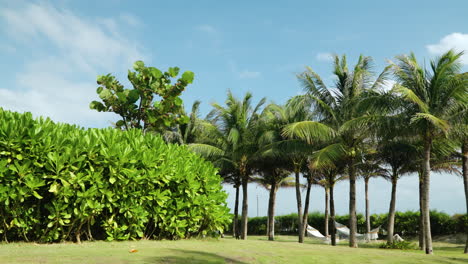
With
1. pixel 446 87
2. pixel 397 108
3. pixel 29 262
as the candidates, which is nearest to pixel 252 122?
pixel 397 108

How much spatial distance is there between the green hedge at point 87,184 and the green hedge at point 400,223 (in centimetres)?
2807

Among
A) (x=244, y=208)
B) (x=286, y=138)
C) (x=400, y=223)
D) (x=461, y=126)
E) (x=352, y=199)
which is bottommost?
(x=400, y=223)

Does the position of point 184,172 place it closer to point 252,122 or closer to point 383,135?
point 383,135

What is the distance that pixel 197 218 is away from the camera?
12.2 meters

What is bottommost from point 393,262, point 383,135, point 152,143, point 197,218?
point 393,262

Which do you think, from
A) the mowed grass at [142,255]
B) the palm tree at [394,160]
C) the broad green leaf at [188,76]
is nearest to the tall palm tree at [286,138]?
the palm tree at [394,160]

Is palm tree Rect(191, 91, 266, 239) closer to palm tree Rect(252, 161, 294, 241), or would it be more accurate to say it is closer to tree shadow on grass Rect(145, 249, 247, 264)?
palm tree Rect(252, 161, 294, 241)

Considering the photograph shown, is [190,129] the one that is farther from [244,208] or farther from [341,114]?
[341,114]

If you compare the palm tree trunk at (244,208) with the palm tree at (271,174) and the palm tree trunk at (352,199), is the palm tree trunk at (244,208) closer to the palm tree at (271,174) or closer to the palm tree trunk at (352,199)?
the palm tree at (271,174)

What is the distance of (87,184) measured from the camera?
32.7 ft

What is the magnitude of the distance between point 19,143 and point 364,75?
60.0 feet

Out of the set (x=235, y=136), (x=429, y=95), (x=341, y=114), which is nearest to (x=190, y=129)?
(x=235, y=136)

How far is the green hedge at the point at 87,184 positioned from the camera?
30.6ft

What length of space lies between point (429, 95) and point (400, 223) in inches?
776
